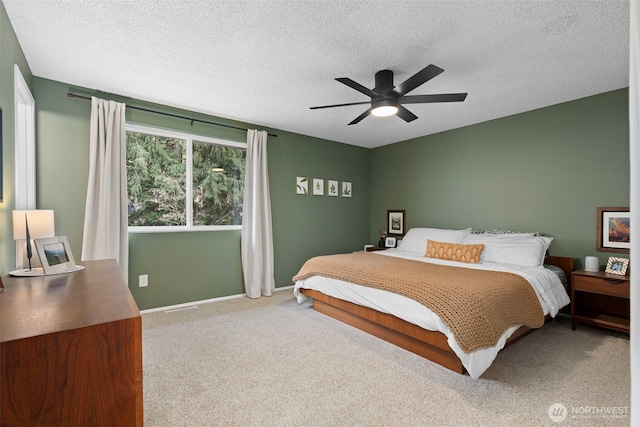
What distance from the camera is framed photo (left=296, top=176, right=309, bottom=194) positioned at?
16.2 feet

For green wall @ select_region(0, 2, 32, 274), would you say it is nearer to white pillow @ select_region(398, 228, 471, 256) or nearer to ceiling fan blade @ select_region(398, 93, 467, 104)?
ceiling fan blade @ select_region(398, 93, 467, 104)

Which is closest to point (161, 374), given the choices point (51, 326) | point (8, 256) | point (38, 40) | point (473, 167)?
point (8, 256)

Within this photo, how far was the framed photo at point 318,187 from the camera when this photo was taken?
513 centimetres

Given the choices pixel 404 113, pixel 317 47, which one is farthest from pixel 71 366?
pixel 404 113

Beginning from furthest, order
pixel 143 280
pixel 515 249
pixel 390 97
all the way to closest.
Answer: pixel 143 280 < pixel 515 249 < pixel 390 97

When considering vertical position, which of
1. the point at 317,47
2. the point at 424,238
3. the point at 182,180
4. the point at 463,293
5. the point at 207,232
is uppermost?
the point at 317,47

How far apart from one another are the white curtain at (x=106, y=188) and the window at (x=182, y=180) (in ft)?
0.80

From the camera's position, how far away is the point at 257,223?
425 cm

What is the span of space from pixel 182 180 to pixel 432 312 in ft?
10.7

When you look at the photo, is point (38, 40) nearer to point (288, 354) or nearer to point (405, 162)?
point (288, 354)

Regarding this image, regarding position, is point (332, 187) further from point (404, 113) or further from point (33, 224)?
point (33, 224)

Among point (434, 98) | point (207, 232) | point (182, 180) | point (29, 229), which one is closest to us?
point (29, 229)

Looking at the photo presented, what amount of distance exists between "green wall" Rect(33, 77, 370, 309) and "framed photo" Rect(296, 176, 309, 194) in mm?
82

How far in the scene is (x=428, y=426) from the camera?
174cm
